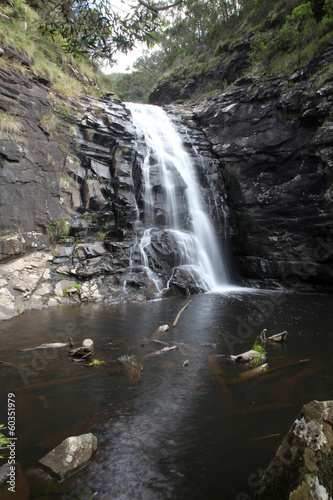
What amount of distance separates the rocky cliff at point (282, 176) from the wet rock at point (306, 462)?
1186 centimetres

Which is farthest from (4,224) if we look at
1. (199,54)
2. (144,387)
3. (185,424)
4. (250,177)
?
(199,54)

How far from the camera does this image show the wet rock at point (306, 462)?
150 cm

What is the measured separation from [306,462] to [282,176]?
551 inches

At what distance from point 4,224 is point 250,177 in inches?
→ 459

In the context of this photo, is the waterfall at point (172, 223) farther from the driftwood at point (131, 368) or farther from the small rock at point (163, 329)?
the driftwood at point (131, 368)

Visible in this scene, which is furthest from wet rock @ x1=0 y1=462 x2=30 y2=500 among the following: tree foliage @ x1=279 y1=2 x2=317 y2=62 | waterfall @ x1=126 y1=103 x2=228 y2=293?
tree foliage @ x1=279 y1=2 x2=317 y2=62

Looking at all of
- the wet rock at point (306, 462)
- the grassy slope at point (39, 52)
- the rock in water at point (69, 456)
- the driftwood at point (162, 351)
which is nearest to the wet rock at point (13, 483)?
the rock in water at point (69, 456)

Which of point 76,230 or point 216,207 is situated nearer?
point 76,230

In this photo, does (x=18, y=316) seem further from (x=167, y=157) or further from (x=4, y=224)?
(x=167, y=157)

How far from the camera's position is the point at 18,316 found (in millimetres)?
8312

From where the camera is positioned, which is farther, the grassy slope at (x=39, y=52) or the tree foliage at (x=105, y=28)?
the grassy slope at (x=39, y=52)

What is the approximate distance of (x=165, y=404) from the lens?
3568mm

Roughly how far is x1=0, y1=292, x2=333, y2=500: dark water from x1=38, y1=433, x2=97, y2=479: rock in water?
7 centimetres

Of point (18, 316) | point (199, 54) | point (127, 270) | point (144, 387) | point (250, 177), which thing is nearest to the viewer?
point (144, 387)
